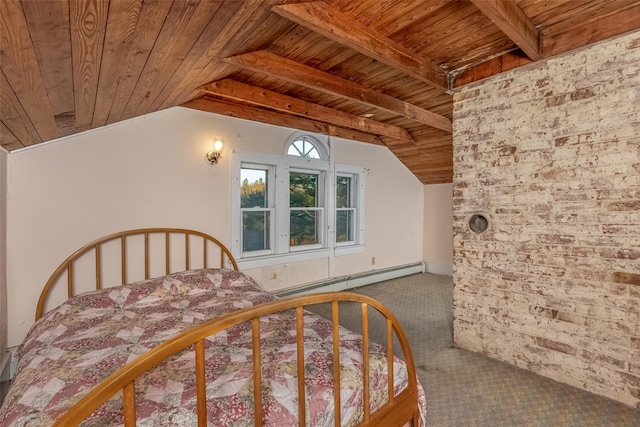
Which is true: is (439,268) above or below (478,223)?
below

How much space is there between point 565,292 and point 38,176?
156 inches

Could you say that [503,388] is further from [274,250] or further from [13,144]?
[13,144]

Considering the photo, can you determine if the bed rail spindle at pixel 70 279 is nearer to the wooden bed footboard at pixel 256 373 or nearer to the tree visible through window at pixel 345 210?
the wooden bed footboard at pixel 256 373

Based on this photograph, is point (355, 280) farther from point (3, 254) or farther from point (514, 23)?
point (3, 254)

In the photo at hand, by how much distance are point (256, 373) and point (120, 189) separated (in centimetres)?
237

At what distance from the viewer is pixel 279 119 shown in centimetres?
365

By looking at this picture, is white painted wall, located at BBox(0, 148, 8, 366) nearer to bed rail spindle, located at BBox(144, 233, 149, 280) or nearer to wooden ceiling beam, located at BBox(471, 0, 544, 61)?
bed rail spindle, located at BBox(144, 233, 149, 280)

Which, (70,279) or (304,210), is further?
(304,210)

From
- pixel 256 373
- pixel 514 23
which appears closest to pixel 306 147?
pixel 514 23

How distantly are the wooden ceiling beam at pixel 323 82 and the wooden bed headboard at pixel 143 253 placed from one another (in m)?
1.72

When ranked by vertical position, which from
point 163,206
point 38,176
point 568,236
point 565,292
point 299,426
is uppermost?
point 38,176

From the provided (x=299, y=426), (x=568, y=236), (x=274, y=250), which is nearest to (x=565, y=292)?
(x=568, y=236)

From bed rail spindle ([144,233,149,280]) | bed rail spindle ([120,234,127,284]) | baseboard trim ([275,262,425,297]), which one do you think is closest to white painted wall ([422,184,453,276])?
baseboard trim ([275,262,425,297])

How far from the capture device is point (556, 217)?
213 centimetres
